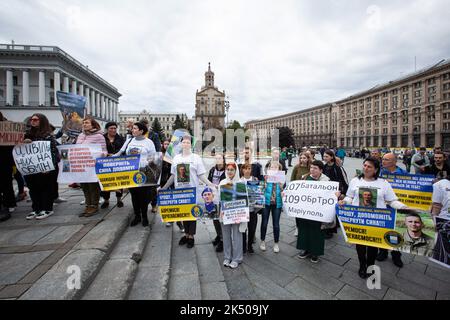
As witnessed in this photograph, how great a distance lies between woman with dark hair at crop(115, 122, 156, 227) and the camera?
3.51m

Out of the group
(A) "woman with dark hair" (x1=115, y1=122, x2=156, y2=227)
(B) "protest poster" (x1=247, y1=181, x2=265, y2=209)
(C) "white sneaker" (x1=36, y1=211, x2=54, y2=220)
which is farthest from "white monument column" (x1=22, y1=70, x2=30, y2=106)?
(B) "protest poster" (x1=247, y1=181, x2=265, y2=209)

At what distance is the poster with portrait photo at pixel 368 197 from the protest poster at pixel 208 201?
2.05m

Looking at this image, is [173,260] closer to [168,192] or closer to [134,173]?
[168,192]

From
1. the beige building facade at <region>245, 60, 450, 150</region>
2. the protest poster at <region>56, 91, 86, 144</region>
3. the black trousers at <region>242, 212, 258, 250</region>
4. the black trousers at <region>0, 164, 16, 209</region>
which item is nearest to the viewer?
the black trousers at <region>242, 212, 258, 250</region>

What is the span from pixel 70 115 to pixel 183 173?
4.23m

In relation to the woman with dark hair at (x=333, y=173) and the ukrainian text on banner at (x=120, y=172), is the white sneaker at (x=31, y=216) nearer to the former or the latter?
the ukrainian text on banner at (x=120, y=172)

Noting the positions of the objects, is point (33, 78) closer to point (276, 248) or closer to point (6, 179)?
point (6, 179)

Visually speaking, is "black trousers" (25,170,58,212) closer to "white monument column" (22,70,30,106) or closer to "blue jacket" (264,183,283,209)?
"blue jacket" (264,183,283,209)

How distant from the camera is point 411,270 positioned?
9.69 ft

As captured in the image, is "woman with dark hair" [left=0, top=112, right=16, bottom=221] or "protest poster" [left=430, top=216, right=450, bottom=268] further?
"woman with dark hair" [left=0, top=112, right=16, bottom=221]

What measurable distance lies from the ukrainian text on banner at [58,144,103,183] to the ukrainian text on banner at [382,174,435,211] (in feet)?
18.4

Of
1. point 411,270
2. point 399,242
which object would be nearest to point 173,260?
point 399,242

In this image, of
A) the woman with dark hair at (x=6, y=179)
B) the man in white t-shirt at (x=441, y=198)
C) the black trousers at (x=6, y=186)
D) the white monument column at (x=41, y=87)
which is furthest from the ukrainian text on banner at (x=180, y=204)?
the white monument column at (x=41, y=87)

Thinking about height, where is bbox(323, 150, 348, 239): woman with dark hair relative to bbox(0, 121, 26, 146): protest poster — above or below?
below
